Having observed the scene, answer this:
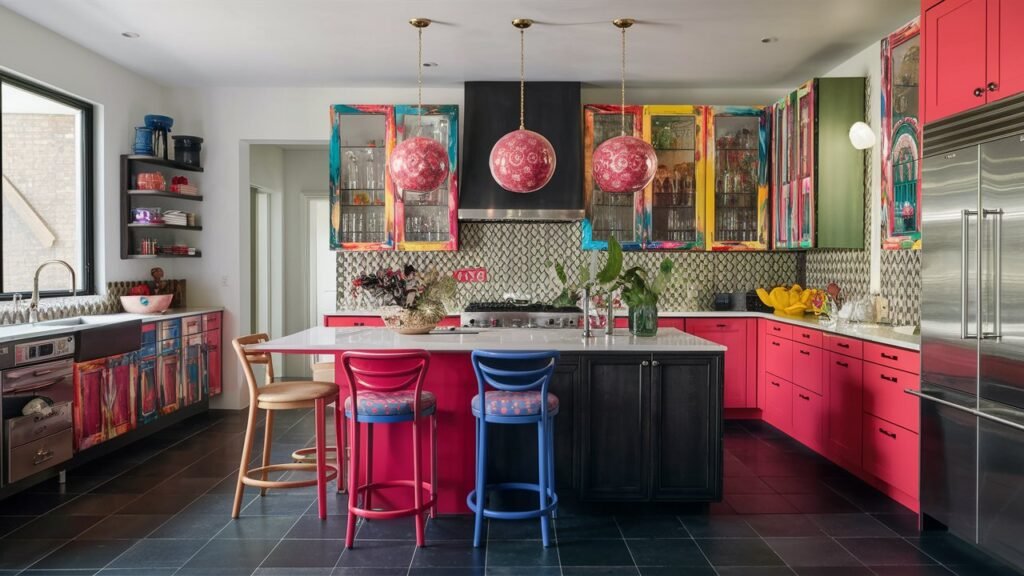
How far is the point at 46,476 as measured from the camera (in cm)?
416

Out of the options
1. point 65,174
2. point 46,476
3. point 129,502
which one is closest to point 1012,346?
point 129,502

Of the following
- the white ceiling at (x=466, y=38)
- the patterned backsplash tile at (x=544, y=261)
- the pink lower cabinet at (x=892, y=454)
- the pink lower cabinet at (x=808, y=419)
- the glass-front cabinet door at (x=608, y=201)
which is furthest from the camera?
the patterned backsplash tile at (x=544, y=261)

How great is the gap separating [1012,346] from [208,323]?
5.82 metres

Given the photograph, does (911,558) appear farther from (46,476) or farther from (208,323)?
(208,323)

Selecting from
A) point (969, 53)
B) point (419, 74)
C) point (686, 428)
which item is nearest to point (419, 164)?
point (686, 428)

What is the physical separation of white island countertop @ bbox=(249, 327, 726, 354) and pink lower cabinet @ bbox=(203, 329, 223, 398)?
2.45m

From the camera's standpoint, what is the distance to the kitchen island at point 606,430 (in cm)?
358

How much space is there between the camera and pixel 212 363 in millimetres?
6074

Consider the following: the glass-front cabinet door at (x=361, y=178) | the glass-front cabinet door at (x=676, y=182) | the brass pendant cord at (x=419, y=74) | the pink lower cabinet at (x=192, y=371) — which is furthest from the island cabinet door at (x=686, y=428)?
the pink lower cabinet at (x=192, y=371)

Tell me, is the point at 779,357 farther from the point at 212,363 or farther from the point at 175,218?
the point at 175,218

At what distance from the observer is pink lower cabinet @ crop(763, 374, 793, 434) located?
5.21 metres

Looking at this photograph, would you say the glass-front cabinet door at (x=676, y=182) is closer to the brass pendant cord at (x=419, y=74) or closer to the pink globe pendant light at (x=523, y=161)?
the brass pendant cord at (x=419, y=74)

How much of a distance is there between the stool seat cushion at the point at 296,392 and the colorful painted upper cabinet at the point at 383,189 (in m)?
2.72

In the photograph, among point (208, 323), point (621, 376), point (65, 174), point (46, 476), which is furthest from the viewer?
point (208, 323)
